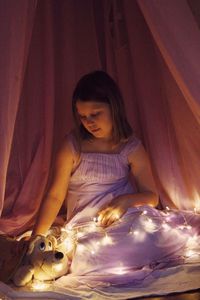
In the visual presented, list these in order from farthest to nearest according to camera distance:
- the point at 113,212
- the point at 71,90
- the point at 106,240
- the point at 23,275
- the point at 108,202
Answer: the point at 71,90, the point at 108,202, the point at 113,212, the point at 106,240, the point at 23,275

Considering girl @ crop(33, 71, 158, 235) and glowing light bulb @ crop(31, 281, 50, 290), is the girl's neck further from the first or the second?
glowing light bulb @ crop(31, 281, 50, 290)

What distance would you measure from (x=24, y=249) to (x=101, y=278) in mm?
306

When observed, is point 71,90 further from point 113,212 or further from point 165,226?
point 165,226

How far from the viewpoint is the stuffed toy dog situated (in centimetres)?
159

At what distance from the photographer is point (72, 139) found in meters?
2.10

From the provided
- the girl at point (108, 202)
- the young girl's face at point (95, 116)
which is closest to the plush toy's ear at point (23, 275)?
the girl at point (108, 202)

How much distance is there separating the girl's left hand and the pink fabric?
42 centimetres

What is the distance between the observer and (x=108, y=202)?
2.01 m

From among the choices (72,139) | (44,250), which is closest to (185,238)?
(44,250)

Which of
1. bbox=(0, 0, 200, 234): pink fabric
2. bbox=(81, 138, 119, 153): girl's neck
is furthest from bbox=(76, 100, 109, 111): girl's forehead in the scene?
bbox=(0, 0, 200, 234): pink fabric

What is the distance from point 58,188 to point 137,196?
349 millimetres

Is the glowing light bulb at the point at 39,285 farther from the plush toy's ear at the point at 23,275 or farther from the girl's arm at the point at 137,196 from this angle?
the girl's arm at the point at 137,196

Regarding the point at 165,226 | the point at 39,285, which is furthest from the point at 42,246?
the point at 165,226

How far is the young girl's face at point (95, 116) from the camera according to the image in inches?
75.4
